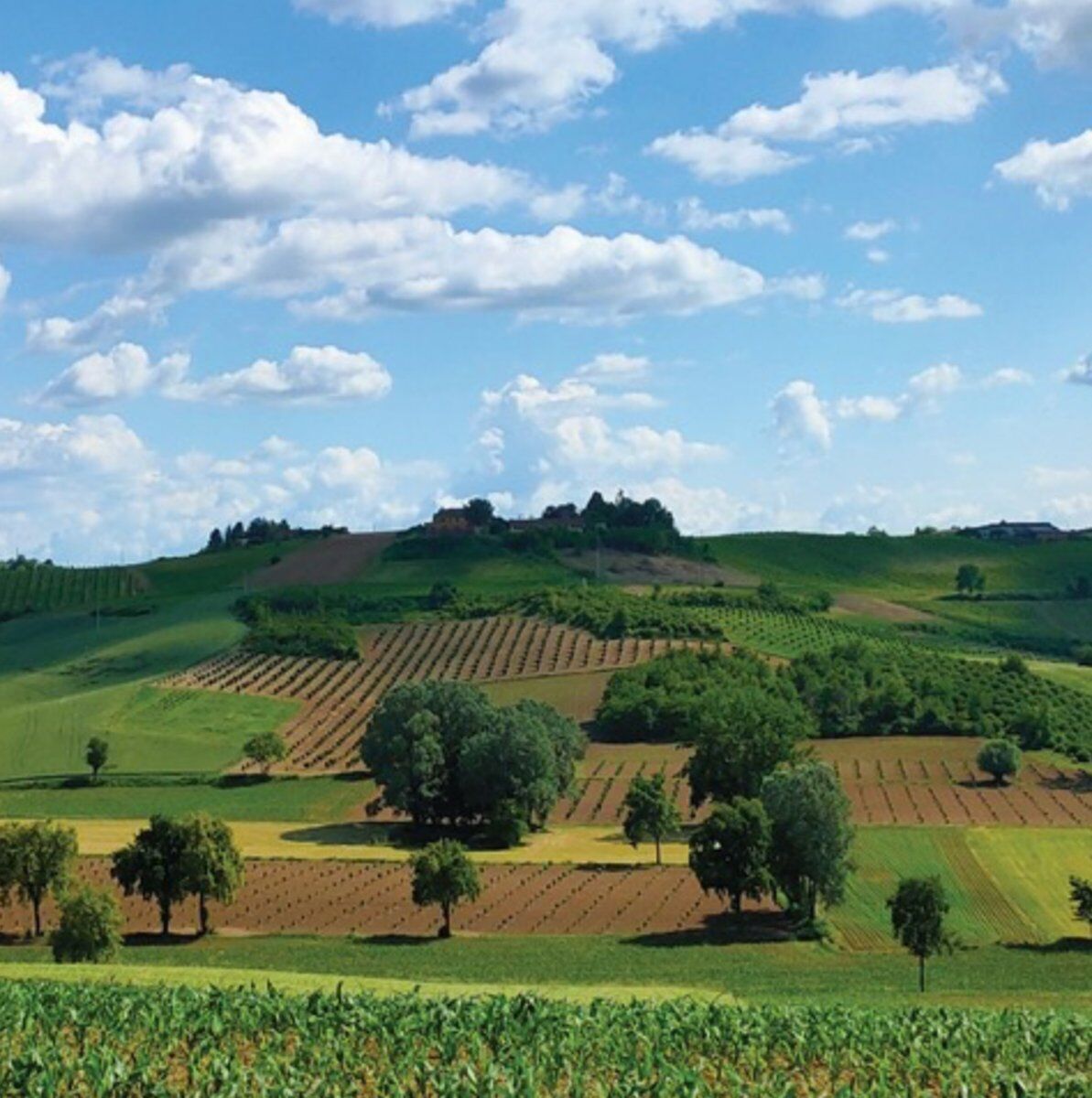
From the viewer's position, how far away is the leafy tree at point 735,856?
78.4 m

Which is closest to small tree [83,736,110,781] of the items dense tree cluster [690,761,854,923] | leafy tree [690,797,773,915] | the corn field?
dense tree cluster [690,761,854,923]

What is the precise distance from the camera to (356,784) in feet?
411

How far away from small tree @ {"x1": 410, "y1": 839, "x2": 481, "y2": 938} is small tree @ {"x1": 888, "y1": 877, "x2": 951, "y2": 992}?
67.2 ft

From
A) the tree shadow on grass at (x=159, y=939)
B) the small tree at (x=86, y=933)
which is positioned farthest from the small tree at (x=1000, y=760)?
the small tree at (x=86, y=933)

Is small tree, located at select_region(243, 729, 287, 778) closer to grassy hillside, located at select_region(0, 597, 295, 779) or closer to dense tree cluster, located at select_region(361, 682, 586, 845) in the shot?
grassy hillside, located at select_region(0, 597, 295, 779)

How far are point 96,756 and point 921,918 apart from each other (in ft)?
267

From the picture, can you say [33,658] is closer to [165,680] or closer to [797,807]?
[165,680]

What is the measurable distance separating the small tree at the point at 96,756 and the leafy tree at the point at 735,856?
213 feet

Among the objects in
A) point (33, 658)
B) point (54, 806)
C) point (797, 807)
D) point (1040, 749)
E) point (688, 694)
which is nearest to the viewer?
point (797, 807)

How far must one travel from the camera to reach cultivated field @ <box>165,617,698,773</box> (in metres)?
154

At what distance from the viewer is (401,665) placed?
168 metres

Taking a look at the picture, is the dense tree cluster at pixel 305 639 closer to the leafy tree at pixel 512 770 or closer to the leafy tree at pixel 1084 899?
the leafy tree at pixel 512 770

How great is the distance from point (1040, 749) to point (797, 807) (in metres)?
62.6

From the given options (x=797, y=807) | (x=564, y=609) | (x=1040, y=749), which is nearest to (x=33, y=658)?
(x=564, y=609)
